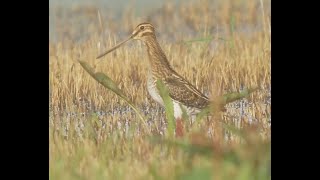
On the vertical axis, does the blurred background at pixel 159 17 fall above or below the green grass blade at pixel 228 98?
above

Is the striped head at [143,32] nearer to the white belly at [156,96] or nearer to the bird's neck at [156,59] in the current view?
the bird's neck at [156,59]

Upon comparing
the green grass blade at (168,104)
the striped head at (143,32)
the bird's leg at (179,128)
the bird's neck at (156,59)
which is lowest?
the bird's leg at (179,128)

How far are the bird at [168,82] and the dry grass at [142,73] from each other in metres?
0.02

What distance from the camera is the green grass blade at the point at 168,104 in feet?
9.30

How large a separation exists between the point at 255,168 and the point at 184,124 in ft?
1.63

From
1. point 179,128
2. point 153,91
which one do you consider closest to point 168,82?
point 153,91

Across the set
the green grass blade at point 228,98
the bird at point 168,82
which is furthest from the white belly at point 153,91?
the green grass blade at point 228,98

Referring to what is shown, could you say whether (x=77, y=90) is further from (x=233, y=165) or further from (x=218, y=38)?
(x=233, y=165)

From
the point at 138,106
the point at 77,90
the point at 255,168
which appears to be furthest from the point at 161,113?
the point at 255,168

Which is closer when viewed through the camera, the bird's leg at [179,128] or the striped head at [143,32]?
the bird's leg at [179,128]

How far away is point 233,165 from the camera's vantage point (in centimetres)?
226

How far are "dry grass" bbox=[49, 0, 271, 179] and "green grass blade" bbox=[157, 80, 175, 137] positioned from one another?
1.3 inches

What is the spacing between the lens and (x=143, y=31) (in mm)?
2953

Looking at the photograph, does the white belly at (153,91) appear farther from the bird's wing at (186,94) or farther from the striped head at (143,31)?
the striped head at (143,31)
